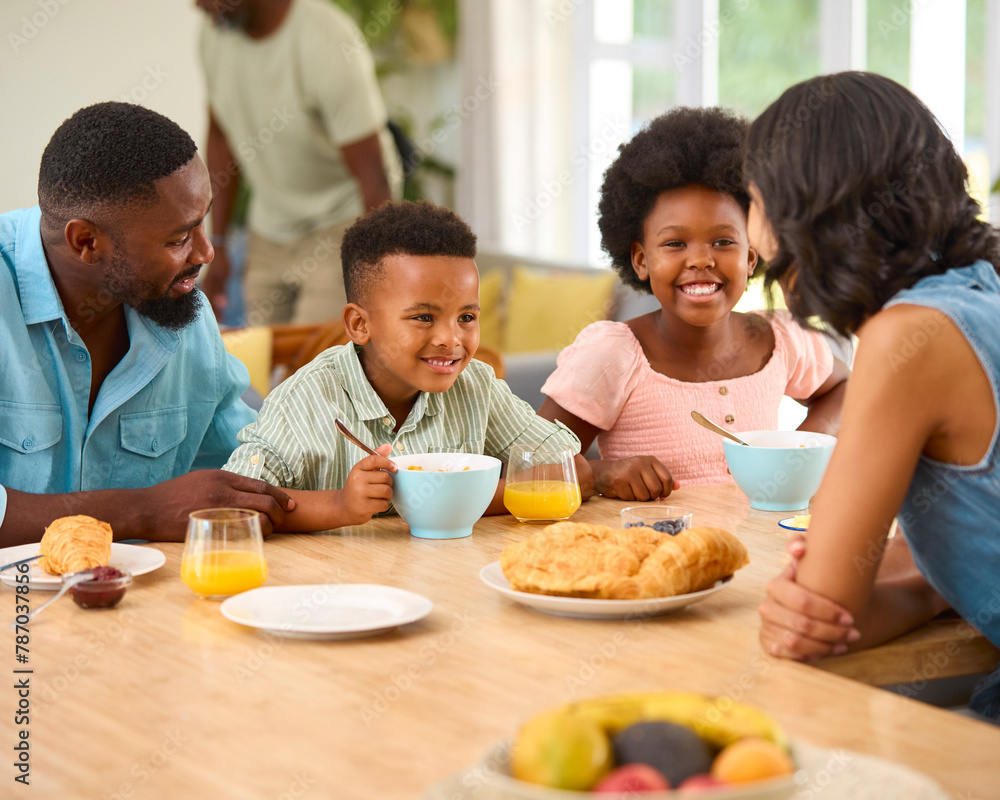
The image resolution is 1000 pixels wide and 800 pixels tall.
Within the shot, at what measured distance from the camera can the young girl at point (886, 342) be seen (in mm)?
954

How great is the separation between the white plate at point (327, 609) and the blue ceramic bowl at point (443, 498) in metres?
0.26

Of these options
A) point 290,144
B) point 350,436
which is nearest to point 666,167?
point 350,436

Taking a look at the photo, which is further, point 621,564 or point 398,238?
point 398,238

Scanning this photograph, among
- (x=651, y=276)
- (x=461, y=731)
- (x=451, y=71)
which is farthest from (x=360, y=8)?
(x=461, y=731)

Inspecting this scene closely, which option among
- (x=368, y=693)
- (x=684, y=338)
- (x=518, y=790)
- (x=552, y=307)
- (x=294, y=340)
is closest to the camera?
(x=518, y=790)

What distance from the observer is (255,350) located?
338 cm

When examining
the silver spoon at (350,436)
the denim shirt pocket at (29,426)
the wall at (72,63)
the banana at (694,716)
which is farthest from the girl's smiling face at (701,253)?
the wall at (72,63)

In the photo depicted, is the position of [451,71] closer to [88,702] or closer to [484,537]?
[484,537]

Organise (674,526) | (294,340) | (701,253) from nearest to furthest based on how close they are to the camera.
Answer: (674,526)
(701,253)
(294,340)

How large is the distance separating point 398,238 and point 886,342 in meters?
0.90

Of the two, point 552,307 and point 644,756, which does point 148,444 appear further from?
point 552,307

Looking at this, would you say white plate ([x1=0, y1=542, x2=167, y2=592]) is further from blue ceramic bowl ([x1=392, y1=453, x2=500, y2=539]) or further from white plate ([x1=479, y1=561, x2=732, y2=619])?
white plate ([x1=479, y1=561, x2=732, y2=619])

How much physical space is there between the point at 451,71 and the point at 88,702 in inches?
235

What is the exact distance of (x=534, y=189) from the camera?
246 inches
